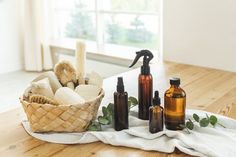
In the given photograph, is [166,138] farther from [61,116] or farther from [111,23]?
[111,23]

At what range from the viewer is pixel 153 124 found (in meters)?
1.00

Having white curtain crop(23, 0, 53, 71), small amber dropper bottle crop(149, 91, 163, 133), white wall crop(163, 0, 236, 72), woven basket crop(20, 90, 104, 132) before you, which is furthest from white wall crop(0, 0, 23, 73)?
small amber dropper bottle crop(149, 91, 163, 133)

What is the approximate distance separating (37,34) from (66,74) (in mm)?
2366

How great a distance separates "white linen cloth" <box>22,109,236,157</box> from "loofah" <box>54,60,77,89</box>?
19cm

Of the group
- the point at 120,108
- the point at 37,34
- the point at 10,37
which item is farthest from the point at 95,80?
the point at 10,37

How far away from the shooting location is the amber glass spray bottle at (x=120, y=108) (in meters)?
1.01

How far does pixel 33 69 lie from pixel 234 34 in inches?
90.0

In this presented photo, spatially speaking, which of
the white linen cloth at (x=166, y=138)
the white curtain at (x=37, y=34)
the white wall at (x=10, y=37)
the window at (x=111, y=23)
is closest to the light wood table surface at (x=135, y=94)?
the white linen cloth at (x=166, y=138)

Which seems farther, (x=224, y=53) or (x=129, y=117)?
(x=224, y=53)

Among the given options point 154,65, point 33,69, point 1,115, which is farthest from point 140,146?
point 33,69

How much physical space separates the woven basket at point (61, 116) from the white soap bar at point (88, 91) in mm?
38

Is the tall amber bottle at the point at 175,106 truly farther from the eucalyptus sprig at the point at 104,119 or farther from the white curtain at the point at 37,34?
the white curtain at the point at 37,34

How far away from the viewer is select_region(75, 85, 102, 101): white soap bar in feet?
3.52

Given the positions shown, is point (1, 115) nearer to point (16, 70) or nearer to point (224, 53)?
point (224, 53)
